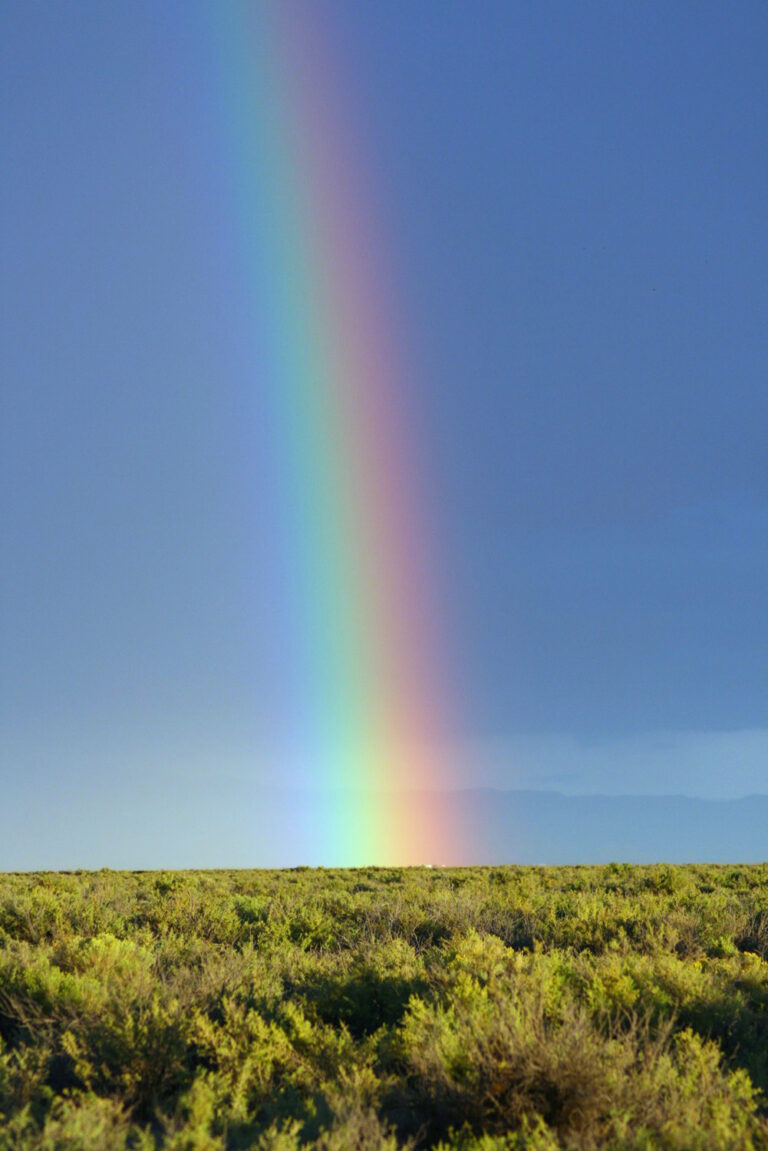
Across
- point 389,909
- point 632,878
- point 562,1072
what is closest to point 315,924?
point 389,909

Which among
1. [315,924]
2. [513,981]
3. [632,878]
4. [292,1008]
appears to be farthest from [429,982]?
[632,878]

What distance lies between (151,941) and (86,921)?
228 centimetres

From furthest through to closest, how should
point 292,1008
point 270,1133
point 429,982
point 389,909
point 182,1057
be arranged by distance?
point 389,909
point 429,982
point 292,1008
point 182,1057
point 270,1133

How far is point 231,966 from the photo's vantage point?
907 cm

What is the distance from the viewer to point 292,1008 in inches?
302

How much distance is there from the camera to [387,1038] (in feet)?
23.2

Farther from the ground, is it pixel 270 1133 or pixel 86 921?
pixel 86 921

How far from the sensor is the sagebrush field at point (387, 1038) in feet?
18.3

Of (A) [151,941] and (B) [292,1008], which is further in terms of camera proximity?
(A) [151,941]

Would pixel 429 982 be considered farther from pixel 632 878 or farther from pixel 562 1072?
pixel 632 878

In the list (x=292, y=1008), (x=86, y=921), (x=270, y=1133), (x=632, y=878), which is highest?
(x=632, y=878)

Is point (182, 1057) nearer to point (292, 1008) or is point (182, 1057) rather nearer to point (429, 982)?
point (292, 1008)

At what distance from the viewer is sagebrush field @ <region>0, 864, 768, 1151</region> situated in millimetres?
5578

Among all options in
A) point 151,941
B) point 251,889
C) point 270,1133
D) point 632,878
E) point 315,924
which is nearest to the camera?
point 270,1133
